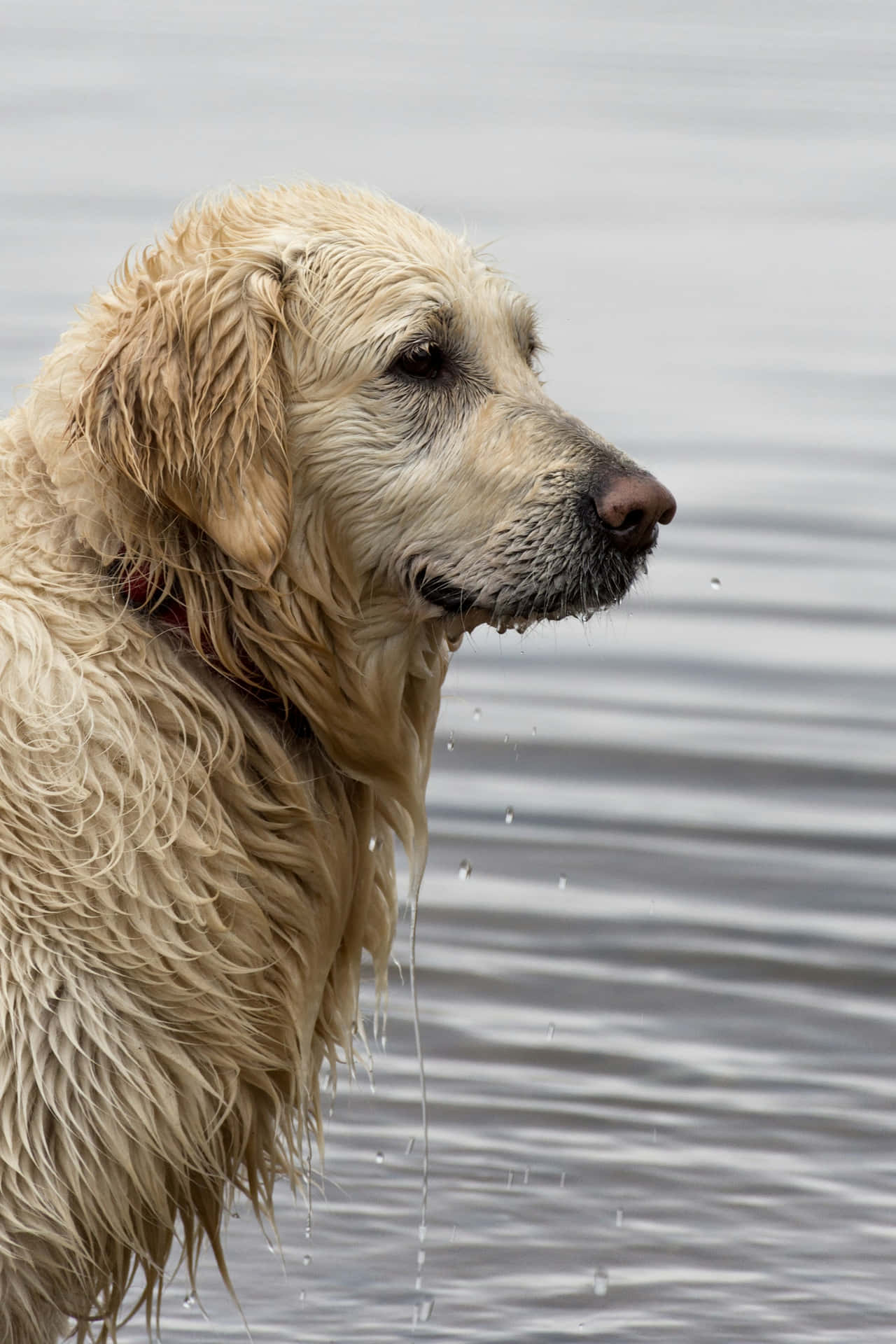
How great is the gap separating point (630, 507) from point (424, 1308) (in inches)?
98.2

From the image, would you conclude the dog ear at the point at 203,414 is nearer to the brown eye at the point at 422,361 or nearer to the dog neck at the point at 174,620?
the dog neck at the point at 174,620

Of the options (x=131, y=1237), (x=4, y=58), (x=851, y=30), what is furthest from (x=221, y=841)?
(x=851, y=30)

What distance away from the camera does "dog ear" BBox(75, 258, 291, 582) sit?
3.67 m

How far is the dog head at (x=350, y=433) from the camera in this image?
3.69 meters

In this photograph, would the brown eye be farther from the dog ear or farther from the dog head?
the dog ear

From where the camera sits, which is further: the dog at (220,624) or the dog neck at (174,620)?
the dog neck at (174,620)

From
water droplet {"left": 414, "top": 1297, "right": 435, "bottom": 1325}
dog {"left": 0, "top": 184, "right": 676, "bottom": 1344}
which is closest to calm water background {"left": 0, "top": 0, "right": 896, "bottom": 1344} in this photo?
water droplet {"left": 414, "top": 1297, "right": 435, "bottom": 1325}

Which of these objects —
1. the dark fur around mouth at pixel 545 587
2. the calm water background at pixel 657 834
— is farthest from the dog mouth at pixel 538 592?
the calm water background at pixel 657 834

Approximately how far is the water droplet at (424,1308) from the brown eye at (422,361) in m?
2.63

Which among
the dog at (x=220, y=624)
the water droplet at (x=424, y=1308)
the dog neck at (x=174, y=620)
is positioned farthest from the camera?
the water droplet at (x=424, y=1308)

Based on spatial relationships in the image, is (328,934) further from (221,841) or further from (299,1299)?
(299,1299)

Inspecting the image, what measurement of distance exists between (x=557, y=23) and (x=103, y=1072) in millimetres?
25773

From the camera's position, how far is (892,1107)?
6.05 m

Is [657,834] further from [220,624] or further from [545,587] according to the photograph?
[220,624]
